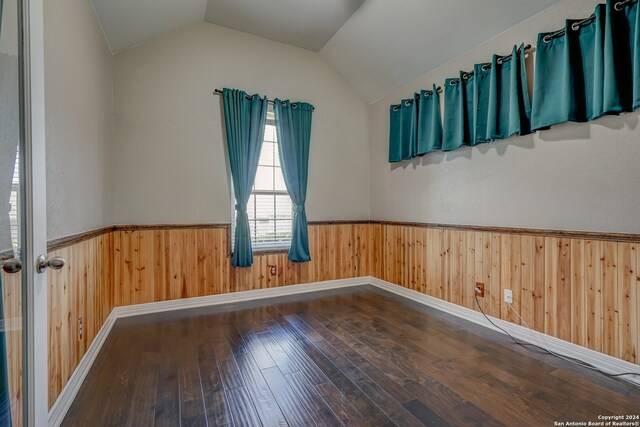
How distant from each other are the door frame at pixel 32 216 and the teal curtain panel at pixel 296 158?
2.67 m

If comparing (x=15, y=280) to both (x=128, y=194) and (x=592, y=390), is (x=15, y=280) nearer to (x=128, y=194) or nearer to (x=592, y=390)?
(x=128, y=194)

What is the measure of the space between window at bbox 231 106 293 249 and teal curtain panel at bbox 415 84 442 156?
67.3 inches

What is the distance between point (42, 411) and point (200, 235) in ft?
7.51

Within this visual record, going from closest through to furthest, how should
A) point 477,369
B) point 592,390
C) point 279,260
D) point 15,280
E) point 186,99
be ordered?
1. point 15,280
2. point 592,390
3. point 477,369
4. point 186,99
5. point 279,260

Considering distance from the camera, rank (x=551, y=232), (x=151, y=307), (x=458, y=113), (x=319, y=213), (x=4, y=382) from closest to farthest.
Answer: (x=4, y=382) → (x=551, y=232) → (x=458, y=113) → (x=151, y=307) → (x=319, y=213)

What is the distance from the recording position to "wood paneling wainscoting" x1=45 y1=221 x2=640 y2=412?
1.88 meters

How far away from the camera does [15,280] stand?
0.95 meters

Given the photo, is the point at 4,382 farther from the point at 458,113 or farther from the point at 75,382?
the point at 458,113

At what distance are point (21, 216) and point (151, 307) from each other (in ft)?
7.92

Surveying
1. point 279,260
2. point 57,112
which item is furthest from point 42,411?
point 279,260

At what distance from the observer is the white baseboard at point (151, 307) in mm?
1576

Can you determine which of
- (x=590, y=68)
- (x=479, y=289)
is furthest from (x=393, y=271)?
(x=590, y=68)

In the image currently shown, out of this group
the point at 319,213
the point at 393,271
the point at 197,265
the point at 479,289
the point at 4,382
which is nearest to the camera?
the point at 4,382

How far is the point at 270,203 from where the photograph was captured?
3725 millimetres
